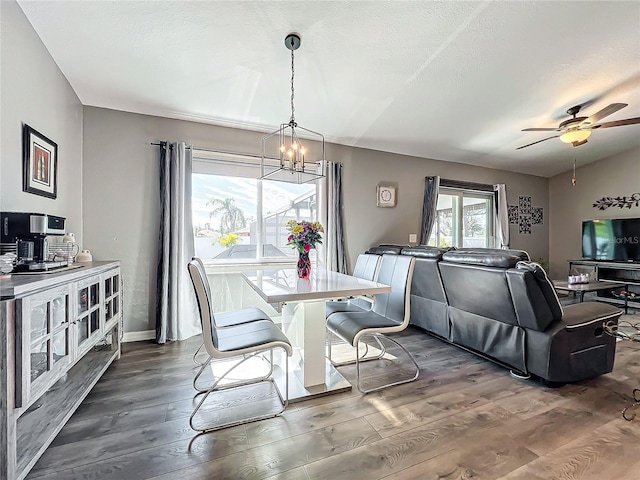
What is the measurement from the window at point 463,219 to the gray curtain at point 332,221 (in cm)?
193

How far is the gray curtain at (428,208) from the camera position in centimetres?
477

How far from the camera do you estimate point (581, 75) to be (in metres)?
3.00

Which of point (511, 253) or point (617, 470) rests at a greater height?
point (511, 253)

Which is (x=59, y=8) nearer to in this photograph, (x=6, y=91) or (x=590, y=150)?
(x=6, y=91)

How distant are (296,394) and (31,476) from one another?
1.33 m

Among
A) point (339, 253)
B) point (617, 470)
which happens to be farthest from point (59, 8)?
point (617, 470)

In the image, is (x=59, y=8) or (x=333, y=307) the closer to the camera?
(x=59, y=8)

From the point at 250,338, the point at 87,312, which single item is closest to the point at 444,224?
the point at 250,338

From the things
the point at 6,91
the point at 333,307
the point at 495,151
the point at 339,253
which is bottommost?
the point at 333,307

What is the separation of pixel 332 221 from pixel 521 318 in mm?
2385

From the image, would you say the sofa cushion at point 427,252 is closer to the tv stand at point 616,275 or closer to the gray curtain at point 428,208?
the gray curtain at point 428,208

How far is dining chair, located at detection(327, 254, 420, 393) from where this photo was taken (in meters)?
2.03

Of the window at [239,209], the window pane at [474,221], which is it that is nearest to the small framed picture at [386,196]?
the window at [239,209]

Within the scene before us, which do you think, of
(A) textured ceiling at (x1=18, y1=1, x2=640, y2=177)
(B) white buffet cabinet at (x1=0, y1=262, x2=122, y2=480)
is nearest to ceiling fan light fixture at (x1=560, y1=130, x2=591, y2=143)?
(A) textured ceiling at (x1=18, y1=1, x2=640, y2=177)
